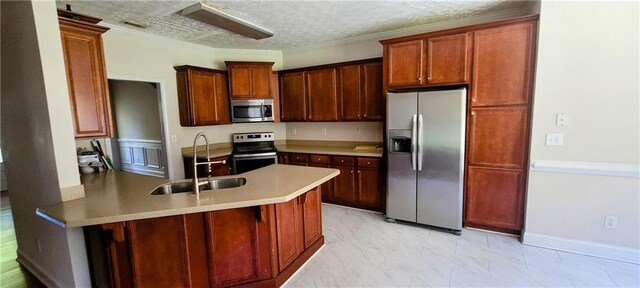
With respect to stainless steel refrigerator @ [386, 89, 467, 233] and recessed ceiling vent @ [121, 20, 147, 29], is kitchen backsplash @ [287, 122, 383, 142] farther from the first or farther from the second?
recessed ceiling vent @ [121, 20, 147, 29]

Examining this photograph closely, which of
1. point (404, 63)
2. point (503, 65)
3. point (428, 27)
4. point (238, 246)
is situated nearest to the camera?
point (238, 246)

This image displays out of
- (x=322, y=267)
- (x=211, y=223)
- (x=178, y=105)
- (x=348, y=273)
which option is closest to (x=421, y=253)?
(x=348, y=273)

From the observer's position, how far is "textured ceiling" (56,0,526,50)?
289 cm

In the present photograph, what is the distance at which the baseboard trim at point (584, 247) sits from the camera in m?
2.60

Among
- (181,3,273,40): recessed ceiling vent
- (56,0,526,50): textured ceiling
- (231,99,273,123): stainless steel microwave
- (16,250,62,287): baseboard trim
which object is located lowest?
(16,250,62,287): baseboard trim

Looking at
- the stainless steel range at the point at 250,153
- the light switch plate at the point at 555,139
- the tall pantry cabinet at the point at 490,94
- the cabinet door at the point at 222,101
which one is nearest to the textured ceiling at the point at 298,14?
the tall pantry cabinet at the point at 490,94

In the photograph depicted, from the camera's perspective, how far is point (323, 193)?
174 inches

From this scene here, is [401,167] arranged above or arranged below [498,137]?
below

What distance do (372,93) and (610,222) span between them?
2.81 metres

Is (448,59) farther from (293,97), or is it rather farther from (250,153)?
(250,153)

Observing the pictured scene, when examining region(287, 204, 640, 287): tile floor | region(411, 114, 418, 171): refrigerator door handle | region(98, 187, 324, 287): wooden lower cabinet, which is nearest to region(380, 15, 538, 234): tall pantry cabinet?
region(287, 204, 640, 287): tile floor

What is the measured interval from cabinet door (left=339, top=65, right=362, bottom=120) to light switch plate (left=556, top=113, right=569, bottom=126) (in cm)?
226

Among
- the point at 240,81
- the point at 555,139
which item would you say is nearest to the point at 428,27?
the point at 555,139

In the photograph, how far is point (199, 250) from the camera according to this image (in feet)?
6.73
